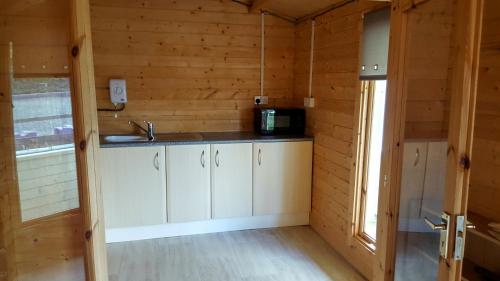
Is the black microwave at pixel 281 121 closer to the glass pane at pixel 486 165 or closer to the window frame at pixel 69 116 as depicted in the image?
the glass pane at pixel 486 165

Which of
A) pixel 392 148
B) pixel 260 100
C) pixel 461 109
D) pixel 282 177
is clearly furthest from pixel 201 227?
pixel 461 109

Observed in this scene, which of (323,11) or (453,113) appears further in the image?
(323,11)

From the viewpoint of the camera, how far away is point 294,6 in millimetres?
3580

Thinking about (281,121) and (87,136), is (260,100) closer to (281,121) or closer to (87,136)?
(281,121)

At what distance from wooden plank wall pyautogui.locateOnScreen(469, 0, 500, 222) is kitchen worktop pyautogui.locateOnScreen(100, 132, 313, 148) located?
74.2 inches

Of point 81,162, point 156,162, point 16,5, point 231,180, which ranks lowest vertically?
point 231,180

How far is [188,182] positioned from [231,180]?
413 mm

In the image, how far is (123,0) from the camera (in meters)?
3.65

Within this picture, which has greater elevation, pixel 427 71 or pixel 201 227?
pixel 427 71

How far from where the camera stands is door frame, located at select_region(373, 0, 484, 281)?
4.24 ft

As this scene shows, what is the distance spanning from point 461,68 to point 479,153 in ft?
2.95

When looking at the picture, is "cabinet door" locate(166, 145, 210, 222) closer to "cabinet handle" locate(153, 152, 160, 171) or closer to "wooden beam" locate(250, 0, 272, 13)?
"cabinet handle" locate(153, 152, 160, 171)

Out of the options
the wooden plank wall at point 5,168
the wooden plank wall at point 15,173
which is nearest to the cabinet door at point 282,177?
the wooden plank wall at point 15,173

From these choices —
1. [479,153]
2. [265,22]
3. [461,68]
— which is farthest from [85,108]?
[265,22]
